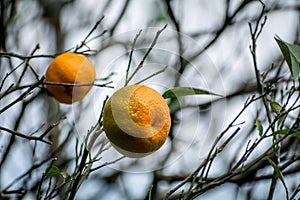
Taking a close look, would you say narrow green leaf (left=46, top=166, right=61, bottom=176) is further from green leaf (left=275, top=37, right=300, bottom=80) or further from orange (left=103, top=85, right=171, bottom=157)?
green leaf (left=275, top=37, right=300, bottom=80)

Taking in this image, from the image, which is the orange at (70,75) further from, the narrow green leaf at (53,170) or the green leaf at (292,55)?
the green leaf at (292,55)

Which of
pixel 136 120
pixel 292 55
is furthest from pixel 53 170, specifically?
pixel 292 55

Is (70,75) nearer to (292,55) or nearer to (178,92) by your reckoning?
(178,92)

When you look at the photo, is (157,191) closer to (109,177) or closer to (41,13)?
(109,177)

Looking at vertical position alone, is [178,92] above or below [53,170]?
above

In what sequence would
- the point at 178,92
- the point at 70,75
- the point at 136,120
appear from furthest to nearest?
the point at 70,75 < the point at 178,92 < the point at 136,120

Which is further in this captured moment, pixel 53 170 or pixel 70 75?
pixel 70 75
